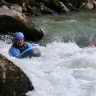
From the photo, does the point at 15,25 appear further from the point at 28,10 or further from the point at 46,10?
the point at 46,10

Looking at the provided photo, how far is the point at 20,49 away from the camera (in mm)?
8820

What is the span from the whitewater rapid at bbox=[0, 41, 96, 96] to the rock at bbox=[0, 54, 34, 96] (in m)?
0.17

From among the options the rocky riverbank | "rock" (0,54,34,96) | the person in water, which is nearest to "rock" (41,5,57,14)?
the rocky riverbank

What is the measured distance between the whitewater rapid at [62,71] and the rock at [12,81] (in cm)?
17

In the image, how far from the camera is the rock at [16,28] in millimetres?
11695

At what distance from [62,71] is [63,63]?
3.36ft

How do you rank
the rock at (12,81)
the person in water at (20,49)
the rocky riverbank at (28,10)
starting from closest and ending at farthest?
1. the rock at (12,81)
2. the person in water at (20,49)
3. the rocky riverbank at (28,10)

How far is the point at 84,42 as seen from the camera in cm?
1218

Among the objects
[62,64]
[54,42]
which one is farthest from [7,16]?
[62,64]

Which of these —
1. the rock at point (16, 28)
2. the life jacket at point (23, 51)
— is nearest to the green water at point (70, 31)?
the rock at point (16, 28)

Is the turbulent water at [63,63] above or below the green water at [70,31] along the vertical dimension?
above

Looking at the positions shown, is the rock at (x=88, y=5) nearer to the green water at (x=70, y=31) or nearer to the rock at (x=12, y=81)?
the green water at (x=70, y=31)

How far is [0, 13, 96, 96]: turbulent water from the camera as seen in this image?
249 inches

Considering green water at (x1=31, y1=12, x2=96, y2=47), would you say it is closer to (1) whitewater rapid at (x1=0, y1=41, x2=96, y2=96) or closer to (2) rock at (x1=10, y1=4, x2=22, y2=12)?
(1) whitewater rapid at (x1=0, y1=41, x2=96, y2=96)
